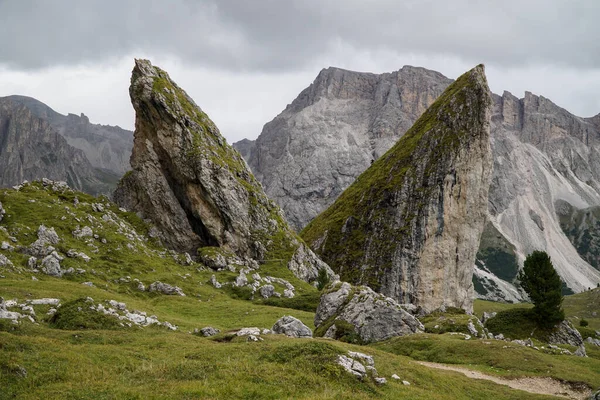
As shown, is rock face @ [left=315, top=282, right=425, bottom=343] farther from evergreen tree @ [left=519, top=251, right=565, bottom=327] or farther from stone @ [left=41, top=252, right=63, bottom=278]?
stone @ [left=41, top=252, right=63, bottom=278]

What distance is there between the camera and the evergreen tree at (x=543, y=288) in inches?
2721

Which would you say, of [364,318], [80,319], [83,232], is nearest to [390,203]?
[83,232]

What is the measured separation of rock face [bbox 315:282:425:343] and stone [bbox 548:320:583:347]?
90.9 ft

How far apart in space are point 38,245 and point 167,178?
139ft

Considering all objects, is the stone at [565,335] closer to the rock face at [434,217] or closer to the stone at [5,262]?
the rock face at [434,217]

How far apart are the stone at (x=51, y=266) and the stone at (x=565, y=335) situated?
70.2 meters

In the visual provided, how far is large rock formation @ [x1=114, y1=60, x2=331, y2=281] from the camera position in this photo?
101 m

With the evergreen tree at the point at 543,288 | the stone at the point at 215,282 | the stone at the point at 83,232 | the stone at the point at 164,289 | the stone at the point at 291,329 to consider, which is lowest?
the stone at the point at 164,289

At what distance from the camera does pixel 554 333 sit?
68062 mm

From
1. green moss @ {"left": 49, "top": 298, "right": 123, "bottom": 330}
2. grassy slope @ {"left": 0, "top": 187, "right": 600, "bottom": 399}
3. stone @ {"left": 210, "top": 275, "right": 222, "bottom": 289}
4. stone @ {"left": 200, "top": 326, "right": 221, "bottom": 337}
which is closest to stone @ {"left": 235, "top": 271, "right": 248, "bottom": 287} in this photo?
stone @ {"left": 210, "top": 275, "right": 222, "bottom": 289}

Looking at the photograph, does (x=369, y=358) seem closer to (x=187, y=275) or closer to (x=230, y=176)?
(x=187, y=275)

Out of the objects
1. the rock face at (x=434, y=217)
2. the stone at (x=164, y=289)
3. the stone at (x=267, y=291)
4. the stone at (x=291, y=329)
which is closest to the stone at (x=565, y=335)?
the stone at (x=267, y=291)

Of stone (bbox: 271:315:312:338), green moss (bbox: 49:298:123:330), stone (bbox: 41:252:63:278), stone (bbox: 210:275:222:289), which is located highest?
stone (bbox: 271:315:312:338)

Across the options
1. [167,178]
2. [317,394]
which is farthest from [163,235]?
[317,394]
